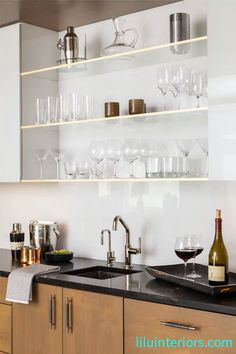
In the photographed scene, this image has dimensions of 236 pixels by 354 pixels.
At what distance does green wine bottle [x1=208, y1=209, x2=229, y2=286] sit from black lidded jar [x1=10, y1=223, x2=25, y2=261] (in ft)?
4.93

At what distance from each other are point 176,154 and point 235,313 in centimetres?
118

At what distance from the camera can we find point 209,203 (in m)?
3.20

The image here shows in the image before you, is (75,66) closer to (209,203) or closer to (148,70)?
(148,70)

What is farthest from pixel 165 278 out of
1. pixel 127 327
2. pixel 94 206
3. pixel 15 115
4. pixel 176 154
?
pixel 15 115

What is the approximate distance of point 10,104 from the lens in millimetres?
3785

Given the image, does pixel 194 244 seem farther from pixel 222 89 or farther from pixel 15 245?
pixel 15 245

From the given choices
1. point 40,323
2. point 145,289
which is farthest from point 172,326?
point 40,323

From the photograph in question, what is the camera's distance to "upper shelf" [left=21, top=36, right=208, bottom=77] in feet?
10.1

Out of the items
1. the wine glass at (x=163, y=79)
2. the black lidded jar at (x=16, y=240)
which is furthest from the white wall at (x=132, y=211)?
the wine glass at (x=163, y=79)

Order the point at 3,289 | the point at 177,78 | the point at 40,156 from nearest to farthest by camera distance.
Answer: the point at 177,78
the point at 3,289
the point at 40,156

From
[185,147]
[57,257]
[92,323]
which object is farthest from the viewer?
[57,257]

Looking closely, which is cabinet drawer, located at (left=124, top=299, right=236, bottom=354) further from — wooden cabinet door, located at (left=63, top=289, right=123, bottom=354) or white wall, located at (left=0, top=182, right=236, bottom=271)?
white wall, located at (left=0, top=182, right=236, bottom=271)

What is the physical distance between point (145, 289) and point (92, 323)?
0.34 meters

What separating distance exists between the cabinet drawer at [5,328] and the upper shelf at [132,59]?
1480mm
